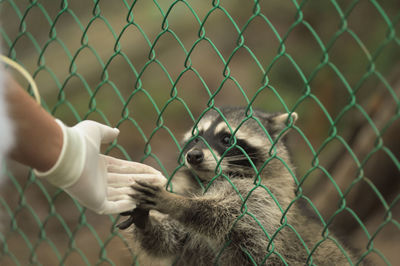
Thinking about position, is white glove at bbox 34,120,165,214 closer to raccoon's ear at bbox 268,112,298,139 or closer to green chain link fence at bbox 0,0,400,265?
raccoon's ear at bbox 268,112,298,139

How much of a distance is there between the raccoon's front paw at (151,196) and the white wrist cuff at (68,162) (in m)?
0.62

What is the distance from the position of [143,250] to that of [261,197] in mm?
767

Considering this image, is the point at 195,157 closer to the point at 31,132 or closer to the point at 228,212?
the point at 228,212

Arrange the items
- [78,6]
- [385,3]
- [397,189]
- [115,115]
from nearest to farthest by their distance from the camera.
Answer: [397,189] < [385,3] < [78,6] < [115,115]

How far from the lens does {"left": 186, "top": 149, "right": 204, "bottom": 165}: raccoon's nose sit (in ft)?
10.1

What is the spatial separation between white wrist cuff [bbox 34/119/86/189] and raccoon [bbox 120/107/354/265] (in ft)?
2.15

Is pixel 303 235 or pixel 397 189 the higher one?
pixel 303 235

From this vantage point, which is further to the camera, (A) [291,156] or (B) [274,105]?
(B) [274,105]

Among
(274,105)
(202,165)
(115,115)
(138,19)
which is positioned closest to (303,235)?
(202,165)

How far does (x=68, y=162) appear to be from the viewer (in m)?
1.92

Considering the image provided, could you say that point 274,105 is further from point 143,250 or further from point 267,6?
point 143,250

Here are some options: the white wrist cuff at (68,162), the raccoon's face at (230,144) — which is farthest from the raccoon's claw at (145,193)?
the white wrist cuff at (68,162)

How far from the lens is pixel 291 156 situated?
11.8 feet

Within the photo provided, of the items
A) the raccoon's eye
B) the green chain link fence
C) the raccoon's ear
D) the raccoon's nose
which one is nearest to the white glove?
the raccoon's nose
